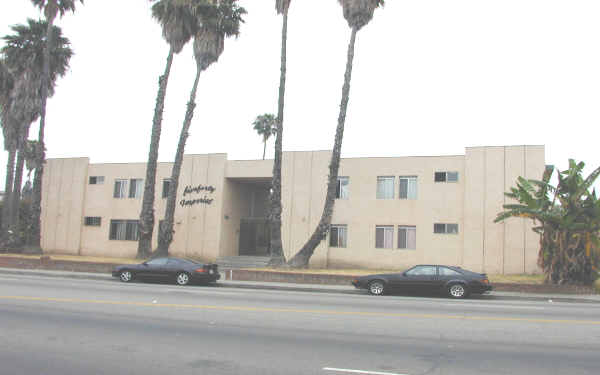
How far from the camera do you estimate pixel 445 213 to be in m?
27.1

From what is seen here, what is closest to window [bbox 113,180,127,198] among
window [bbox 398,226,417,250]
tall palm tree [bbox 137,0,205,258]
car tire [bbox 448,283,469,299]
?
tall palm tree [bbox 137,0,205,258]

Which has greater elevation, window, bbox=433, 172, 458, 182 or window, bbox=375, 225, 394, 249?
window, bbox=433, 172, 458, 182

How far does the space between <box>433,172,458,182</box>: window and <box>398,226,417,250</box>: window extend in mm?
2934

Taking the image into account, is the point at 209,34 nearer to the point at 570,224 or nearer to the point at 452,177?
the point at 452,177

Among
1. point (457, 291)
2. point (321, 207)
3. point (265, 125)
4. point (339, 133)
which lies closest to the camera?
point (457, 291)

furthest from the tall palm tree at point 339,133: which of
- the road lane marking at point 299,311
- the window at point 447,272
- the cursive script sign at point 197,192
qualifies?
the road lane marking at point 299,311

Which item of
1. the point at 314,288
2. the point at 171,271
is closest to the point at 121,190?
the point at 171,271

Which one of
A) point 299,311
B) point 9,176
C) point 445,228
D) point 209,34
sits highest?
point 209,34

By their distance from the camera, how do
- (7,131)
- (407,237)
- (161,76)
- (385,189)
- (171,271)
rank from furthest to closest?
1. (7,131)
2. (161,76)
3. (385,189)
4. (407,237)
5. (171,271)

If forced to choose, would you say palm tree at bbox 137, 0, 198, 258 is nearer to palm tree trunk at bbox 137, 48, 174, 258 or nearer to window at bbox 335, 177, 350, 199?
palm tree trunk at bbox 137, 48, 174, 258

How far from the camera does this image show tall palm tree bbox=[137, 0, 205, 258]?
28844 millimetres

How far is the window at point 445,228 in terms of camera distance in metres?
26.9

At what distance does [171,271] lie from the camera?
20984mm

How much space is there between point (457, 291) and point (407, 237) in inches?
396
